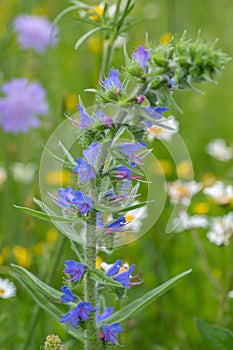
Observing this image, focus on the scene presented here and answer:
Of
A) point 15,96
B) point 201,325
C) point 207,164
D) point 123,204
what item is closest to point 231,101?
point 207,164

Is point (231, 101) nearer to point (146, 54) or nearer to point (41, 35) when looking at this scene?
point (41, 35)

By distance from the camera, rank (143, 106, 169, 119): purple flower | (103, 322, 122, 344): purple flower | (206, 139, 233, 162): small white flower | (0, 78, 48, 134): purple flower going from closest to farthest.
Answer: (143, 106, 169, 119): purple flower < (103, 322, 122, 344): purple flower < (0, 78, 48, 134): purple flower < (206, 139, 233, 162): small white flower

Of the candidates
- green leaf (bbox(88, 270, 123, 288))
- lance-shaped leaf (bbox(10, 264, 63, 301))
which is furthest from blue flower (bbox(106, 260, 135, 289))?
lance-shaped leaf (bbox(10, 264, 63, 301))

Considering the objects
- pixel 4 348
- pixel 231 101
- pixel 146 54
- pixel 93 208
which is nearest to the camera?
pixel 146 54

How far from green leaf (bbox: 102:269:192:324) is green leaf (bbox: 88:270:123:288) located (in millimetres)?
74

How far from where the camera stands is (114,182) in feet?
4.01

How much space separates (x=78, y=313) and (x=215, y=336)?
0.58m

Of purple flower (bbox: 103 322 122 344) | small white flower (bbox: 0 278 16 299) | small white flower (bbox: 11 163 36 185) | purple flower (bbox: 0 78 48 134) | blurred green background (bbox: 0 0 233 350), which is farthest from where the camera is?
small white flower (bbox: 11 163 36 185)

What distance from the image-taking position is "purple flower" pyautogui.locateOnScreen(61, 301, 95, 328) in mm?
1304

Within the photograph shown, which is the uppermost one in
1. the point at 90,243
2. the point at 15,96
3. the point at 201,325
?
the point at 90,243

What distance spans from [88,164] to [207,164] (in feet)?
7.58

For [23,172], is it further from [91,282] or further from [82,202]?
[82,202]

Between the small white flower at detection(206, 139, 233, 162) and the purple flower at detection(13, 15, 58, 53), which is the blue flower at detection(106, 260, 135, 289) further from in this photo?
the purple flower at detection(13, 15, 58, 53)

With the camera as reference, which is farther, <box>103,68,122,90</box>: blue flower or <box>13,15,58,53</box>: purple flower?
<box>13,15,58,53</box>: purple flower
